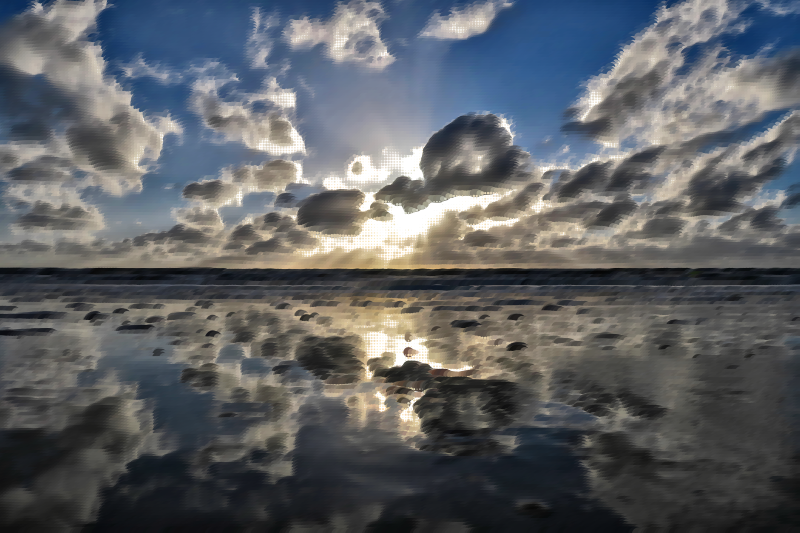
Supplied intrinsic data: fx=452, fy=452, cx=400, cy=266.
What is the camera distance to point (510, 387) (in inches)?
260

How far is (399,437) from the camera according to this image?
476cm

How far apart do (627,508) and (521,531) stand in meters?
0.89

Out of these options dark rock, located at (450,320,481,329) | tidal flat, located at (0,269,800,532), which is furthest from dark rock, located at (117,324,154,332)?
dark rock, located at (450,320,481,329)

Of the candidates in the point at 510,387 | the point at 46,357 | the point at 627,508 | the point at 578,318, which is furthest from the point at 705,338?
the point at 46,357

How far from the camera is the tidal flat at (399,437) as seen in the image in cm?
329

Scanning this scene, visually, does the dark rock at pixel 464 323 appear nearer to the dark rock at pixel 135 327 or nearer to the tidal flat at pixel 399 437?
the tidal flat at pixel 399 437

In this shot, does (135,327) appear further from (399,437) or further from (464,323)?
(399,437)

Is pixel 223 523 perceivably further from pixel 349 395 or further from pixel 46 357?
pixel 46 357

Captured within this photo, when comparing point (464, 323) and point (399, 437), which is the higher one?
point (464, 323)

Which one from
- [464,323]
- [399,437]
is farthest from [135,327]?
[399,437]

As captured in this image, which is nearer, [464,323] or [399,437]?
[399,437]

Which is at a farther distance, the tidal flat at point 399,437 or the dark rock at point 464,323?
the dark rock at point 464,323

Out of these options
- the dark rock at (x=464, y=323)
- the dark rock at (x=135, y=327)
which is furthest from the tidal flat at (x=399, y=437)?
the dark rock at (x=464, y=323)

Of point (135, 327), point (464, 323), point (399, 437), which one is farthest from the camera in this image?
point (464, 323)
